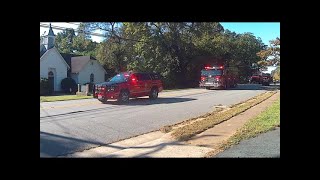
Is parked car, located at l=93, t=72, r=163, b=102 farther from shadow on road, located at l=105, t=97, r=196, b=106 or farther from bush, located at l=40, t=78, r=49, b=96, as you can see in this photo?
bush, located at l=40, t=78, r=49, b=96

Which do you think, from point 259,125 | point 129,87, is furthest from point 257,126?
point 129,87

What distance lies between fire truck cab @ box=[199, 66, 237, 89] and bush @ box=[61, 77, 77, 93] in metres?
2.25

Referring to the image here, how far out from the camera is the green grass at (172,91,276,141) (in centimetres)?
532

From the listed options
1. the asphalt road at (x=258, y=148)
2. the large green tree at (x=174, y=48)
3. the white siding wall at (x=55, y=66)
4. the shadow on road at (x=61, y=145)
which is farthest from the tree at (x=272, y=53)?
the white siding wall at (x=55, y=66)

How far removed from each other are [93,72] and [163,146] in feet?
5.44

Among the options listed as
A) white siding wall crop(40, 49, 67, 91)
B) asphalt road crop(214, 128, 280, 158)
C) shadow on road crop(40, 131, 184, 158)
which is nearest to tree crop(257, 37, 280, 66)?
asphalt road crop(214, 128, 280, 158)

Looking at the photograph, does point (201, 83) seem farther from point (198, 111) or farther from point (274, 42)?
point (274, 42)

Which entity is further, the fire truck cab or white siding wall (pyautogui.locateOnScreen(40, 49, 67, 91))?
the fire truck cab

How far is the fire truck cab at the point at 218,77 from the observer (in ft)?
19.7

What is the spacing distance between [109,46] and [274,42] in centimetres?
262

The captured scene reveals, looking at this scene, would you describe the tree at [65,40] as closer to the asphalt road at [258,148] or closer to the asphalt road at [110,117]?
the asphalt road at [110,117]
